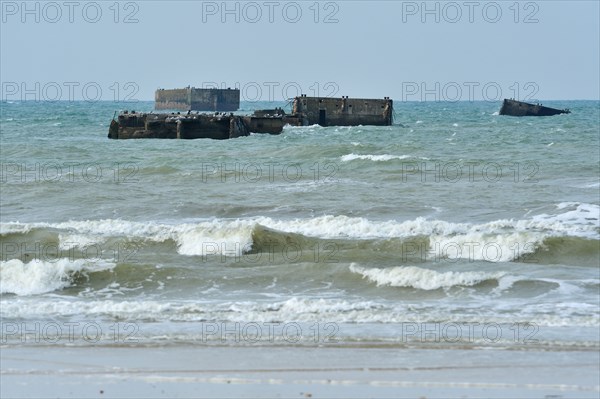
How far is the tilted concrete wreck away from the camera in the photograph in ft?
218

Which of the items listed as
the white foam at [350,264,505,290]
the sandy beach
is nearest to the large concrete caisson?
the white foam at [350,264,505,290]

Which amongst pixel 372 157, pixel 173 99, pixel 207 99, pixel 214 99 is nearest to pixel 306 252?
pixel 372 157

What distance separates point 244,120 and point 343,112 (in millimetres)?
16688

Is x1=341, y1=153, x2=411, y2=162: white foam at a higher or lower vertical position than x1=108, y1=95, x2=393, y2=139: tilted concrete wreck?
lower

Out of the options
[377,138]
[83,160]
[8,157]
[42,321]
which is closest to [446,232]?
[42,321]

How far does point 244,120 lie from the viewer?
69.4 meters

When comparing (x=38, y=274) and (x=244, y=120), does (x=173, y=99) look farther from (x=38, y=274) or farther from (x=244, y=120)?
(x=38, y=274)

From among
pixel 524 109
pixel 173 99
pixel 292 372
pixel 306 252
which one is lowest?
pixel 292 372

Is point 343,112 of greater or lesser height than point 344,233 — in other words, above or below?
above

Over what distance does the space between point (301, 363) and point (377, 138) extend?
52850 millimetres

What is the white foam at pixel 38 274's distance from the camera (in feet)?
64.2

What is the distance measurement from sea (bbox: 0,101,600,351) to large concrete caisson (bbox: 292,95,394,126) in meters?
37.5

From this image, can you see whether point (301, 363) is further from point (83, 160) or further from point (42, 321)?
point (83, 160)

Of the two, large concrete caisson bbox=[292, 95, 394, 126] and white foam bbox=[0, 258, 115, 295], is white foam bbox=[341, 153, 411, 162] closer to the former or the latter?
white foam bbox=[0, 258, 115, 295]
